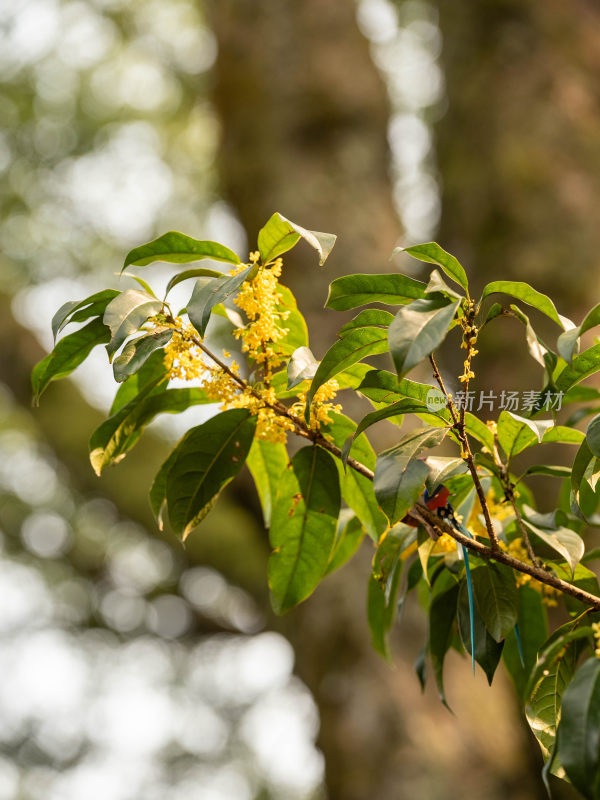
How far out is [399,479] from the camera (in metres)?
0.59

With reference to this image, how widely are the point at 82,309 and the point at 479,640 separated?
19.5 inches

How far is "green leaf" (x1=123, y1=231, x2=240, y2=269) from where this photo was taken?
0.70m

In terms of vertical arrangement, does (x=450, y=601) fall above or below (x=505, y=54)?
below

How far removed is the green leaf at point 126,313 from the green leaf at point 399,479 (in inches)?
9.1

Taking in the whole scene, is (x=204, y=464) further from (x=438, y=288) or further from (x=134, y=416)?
(x=438, y=288)

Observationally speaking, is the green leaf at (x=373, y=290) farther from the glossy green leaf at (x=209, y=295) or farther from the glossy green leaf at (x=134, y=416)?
the glossy green leaf at (x=134, y=416)

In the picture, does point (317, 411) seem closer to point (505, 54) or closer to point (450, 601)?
point (450, 601)

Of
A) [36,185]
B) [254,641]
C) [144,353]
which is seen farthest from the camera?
[36,185]

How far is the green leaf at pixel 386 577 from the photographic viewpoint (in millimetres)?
779

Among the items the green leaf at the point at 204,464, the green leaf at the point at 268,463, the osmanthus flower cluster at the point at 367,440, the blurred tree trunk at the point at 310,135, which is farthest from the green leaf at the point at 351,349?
the blurred tree trunk at the point at 310,135

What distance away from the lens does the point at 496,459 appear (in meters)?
0.70

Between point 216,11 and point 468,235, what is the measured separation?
1.53m

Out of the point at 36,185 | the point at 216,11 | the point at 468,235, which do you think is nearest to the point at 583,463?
the point at 468,235

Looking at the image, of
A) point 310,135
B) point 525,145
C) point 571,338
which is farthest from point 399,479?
point 310,135
